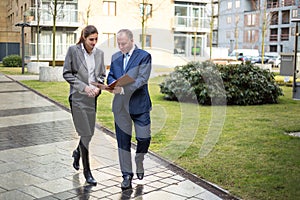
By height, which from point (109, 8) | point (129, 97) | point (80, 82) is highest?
point (109, 8)

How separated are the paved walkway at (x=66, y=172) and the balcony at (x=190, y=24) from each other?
33.4m

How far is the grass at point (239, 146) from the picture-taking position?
18.5 feet

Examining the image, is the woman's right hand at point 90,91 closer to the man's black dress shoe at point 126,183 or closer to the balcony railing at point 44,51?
the man's black dress shoe at point 126,183

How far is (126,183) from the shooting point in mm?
5449

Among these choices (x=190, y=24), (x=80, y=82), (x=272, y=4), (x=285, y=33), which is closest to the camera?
(x=80, y=82)

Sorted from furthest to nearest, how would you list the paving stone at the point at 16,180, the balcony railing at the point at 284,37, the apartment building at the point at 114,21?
the balcony railing at the point at 284,37
the apartment building at the point at 114,21
the paving stone at the point at 16,180

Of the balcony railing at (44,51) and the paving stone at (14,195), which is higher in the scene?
the balcony railing at (44,51)

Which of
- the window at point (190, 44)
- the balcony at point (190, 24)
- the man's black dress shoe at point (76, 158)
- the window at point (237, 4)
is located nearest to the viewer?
the man's black dress shoe at point (76, 158)

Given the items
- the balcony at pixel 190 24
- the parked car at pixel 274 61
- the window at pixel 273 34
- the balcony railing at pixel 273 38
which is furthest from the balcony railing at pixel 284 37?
the balcony at pixel 190 24

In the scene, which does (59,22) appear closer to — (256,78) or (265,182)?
(256,78)

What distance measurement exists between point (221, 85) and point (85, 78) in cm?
777

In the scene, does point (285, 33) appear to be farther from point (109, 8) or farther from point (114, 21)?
point (109, 8)

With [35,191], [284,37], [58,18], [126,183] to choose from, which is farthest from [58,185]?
[284,37]

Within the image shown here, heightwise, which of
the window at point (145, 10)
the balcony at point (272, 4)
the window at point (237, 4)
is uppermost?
the window at point (237, 4)
